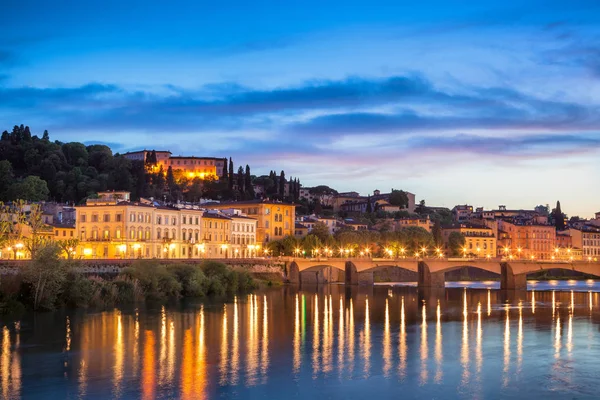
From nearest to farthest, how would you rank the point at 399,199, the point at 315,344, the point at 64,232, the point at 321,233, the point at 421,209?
the point at 315,344, the point at 64,232, the point at 321,233, the point at 399,199, the point at 421,209

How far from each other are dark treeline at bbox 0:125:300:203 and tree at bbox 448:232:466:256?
33.7 m

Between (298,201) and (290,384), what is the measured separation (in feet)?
389

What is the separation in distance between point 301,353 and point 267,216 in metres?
65.1

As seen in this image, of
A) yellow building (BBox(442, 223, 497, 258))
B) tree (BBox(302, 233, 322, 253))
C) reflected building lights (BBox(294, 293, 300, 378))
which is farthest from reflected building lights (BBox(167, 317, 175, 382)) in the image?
yellow building (BBox(442, 223, 497, 258))

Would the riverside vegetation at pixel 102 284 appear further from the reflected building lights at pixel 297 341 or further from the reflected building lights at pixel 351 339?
the reflected building lights at pixel 351 339

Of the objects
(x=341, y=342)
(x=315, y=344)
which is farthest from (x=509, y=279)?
(x=315, y=344)

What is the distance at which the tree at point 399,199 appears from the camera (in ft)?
495

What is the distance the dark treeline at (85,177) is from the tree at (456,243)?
33.7 meters

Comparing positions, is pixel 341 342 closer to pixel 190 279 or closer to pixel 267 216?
pixel 190 279

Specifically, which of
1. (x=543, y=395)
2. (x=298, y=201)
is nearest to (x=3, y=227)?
(x=543, y=395)

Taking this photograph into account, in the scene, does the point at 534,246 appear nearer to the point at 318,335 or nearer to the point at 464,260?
the point at 464,260

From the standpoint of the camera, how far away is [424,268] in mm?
79188

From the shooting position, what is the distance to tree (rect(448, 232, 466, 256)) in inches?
4392

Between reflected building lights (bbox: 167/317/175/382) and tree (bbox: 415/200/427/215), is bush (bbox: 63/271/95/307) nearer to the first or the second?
reflected building lights (bbox: 167/317/175/382)
